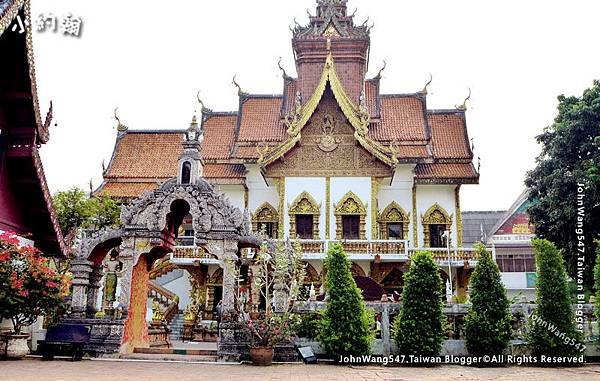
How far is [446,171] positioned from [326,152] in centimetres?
488

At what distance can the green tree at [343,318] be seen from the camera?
9.76 meters

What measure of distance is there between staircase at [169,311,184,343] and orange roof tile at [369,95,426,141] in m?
10.4

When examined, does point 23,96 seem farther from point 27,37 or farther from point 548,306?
point 548,306

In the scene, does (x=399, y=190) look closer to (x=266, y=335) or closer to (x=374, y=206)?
(x=374, y=206)

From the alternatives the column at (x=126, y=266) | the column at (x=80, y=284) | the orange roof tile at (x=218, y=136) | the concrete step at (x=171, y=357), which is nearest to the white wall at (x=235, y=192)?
the orange roof tile at (x=218, y=136)

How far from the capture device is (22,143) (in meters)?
9.93

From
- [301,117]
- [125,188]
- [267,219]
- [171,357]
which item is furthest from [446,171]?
[171,357]

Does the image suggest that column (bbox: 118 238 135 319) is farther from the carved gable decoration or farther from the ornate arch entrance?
the carved gable decoration

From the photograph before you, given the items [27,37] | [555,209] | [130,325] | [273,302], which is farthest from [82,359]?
[555,209]

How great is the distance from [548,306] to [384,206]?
10.9 meters

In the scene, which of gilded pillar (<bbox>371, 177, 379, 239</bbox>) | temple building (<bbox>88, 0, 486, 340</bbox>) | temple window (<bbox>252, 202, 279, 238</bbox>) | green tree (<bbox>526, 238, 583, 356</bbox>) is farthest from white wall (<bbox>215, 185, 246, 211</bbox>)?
green tree (<bbox>526, 238, 583, 356</bbox>)

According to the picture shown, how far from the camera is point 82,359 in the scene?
9.74m

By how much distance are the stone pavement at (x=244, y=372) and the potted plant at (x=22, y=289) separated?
528 mm

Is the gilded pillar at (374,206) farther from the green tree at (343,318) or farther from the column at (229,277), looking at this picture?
the column at (229,277)
